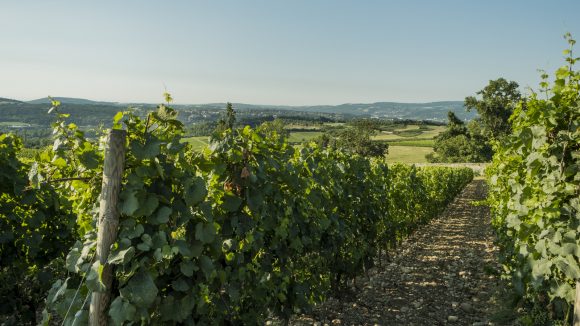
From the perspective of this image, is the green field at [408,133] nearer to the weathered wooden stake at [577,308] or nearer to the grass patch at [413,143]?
the grass patch at [413,143]

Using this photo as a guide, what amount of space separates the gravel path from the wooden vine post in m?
3.55

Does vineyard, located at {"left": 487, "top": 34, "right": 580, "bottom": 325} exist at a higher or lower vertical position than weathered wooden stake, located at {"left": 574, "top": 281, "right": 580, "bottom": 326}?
higher

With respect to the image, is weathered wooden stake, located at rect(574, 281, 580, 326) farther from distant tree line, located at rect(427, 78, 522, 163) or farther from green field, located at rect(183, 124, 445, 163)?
green field, located at rect(183, 124, 445, 163)

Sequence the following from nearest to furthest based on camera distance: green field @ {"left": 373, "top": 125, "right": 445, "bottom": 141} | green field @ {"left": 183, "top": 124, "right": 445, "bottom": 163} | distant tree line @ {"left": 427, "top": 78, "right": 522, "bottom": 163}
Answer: distant tree line @ {"left": 427, "top": 78, "right": 522, "bottom": 163}
green field @ {"left": 183, "top": 124, "right": 445, "bottom": 163}
green field @ {"left": 373, "top": 125, "right": 445, "bottom": 141}

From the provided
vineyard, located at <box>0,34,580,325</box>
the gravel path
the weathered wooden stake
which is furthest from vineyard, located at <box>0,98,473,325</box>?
the weathered wooden stake

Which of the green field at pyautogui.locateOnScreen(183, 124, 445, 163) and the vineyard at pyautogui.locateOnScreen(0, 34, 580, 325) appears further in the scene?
the green field at pyautogui.locateOnScreen(183, 124, 445, 163)

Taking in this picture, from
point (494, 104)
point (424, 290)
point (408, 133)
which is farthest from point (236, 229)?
point (408, 133)

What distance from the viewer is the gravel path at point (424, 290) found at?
579cm

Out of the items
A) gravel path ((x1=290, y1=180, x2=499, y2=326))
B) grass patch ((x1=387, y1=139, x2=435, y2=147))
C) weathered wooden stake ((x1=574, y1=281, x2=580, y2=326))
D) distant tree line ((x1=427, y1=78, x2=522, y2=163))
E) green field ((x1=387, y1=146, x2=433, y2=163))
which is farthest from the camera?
grass patch ((x1=387, y1=139, x2=435, y2=147))

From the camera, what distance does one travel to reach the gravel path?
19.0ft

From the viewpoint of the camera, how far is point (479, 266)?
846cm

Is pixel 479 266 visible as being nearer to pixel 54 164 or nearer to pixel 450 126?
pixel 54 164

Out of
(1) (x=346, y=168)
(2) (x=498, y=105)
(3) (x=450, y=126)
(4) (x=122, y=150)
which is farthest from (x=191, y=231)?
(3) (x=450, y=126)

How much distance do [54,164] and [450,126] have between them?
78.9 metres
